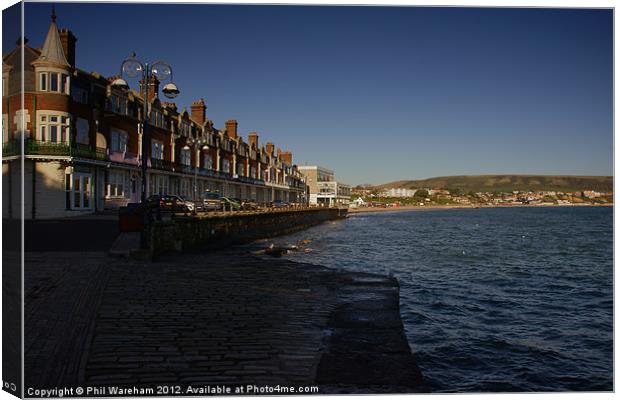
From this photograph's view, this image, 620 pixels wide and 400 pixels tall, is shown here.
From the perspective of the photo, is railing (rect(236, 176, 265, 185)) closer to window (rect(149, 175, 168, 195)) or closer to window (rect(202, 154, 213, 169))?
window (rect(202, 154, 213, 169))

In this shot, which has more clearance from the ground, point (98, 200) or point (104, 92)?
point (104, 92)

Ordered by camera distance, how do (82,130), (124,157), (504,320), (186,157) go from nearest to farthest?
(504,320) < (82,130) < (124,157) < (186,157)

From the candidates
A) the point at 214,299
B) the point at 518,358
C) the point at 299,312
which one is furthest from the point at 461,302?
the point at 214,299

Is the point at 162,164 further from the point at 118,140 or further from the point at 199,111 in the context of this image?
the point at 199,111

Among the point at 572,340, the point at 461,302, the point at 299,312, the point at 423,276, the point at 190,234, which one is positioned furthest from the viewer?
the point at 190,234

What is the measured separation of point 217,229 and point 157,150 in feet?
48.2

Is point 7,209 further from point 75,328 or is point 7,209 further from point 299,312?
point 299,312

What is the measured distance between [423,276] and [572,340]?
8852 mm

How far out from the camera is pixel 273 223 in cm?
4497

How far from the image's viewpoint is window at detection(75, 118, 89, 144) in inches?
1021

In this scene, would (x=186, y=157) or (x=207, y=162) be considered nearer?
(x=186, y=157)

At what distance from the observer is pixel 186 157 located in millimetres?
45625

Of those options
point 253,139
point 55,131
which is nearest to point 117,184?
point 55,131

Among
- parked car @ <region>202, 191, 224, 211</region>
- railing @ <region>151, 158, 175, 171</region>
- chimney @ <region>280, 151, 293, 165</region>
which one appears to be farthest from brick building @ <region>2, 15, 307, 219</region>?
chimney @ <region>280, 151, 293, 165</region>
